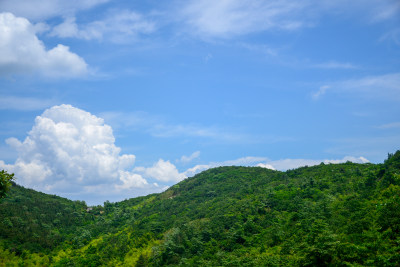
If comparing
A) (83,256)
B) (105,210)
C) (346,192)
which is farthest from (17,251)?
(346,192)

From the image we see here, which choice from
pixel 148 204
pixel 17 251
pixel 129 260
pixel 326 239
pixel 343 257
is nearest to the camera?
pixel 343 257

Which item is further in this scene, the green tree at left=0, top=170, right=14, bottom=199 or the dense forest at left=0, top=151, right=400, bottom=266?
the dense forest at left=0, top=151, right=400, bottom=266

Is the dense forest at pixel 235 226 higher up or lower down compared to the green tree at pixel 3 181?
lower down

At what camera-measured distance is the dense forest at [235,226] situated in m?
33.6

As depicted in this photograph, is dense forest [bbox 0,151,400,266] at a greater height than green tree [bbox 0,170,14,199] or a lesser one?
lesser

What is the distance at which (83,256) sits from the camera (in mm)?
69438

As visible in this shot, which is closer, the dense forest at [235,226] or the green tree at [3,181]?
the green tree at [3,181]

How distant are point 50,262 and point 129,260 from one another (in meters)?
20.5

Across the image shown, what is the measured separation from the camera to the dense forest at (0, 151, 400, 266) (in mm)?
33625

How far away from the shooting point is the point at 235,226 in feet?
200

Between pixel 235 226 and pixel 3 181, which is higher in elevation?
pixel 3 181

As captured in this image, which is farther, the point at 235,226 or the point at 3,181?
the point at 235,226

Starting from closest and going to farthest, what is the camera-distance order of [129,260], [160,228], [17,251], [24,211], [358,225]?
[358,225] < [129,260] < [17,251] < [160,228] < [24,211]

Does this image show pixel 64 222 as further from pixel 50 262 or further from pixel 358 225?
pixel 358 225
